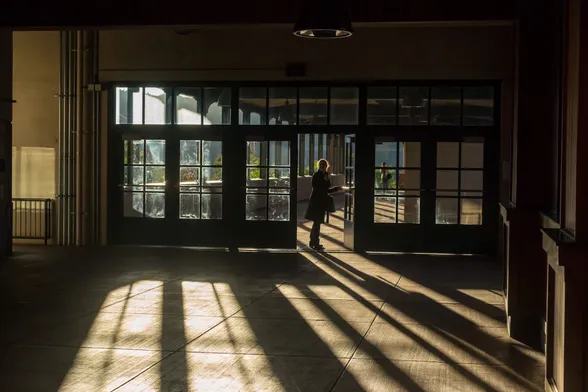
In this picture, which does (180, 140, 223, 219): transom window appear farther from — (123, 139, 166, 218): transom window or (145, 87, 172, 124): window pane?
(145, 87, 172, 124): window pane

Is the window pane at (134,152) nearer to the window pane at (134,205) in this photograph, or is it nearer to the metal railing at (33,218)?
the window pane at (134,205)

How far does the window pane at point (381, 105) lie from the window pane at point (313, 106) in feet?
2.23

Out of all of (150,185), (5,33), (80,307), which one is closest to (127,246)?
(150,185)

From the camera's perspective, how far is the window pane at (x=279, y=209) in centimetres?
1353

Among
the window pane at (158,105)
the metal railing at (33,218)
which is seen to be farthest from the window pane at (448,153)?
the metal railing at (33,218)

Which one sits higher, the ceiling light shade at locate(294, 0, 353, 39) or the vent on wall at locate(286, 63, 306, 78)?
the vent on wall at locate(286, 63, 306, 78)

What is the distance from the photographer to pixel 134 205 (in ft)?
45.4

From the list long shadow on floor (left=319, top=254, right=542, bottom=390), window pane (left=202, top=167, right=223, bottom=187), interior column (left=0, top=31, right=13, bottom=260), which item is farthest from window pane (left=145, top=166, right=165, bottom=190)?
long shadow on floor (left=319, top=254, right=542, bottom=390)

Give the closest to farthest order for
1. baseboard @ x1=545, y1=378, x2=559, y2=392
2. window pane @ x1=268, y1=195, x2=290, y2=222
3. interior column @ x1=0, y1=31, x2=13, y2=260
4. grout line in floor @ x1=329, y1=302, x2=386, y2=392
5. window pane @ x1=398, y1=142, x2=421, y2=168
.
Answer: baseboard @ x1=545, y1=378, x2=559, y2=392, grout line in floor @ x1=329, y1=302, x2=386, y2=392, interior column @ x1=0, y1=31, x2=13, y2=260, window pane @ x1=398, y1=142, x2=421, y2=168, window pane @ x1=268, y1=195, x2=290, y2=222

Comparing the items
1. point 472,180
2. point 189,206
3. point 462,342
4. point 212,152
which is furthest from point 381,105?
point 462,342

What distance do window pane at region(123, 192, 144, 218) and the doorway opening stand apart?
262cm

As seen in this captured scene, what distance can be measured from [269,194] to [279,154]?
64 cm

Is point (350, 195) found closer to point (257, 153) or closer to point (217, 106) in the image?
point (257, 153)

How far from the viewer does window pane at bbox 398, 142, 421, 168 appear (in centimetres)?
1321
